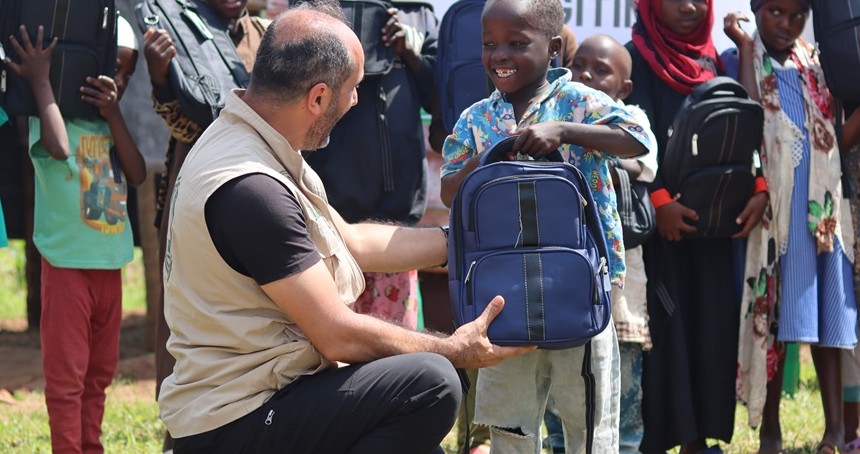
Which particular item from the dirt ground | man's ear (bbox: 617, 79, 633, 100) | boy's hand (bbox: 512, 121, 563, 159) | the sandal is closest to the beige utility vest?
boy's hand (bbox: 512, 121, 563, 159)

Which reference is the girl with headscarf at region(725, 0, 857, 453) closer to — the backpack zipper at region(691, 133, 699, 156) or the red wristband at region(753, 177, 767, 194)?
the red wristband at region(753, 177, 767, 194)

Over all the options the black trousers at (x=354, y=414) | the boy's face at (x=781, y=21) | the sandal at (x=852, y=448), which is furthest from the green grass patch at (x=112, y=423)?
the boy's face at (x=781, y=21)

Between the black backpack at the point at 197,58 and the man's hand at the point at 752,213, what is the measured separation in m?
2.09

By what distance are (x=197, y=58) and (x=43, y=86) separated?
1.99ft

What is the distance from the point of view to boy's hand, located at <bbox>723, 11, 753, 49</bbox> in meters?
4.97

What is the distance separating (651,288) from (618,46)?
3.25 ft

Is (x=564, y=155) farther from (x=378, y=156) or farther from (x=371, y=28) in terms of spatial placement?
(x=371, y=28)

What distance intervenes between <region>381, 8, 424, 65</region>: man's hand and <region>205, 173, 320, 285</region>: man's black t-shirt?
6.58 ft

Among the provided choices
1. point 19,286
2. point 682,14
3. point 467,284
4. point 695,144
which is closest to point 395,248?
point 467,284

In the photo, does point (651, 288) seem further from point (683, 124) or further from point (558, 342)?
point (558, 342)

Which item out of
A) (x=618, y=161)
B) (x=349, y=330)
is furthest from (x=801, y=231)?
(x=349, y=330)

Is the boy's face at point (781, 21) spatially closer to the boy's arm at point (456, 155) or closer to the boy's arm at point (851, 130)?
the boy's arm at point (851, 130)

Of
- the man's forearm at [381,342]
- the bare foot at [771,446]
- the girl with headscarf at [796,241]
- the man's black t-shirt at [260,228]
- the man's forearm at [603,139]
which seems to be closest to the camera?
the man's black t-shirt at [260,228]

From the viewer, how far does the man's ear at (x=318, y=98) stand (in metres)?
3.18
